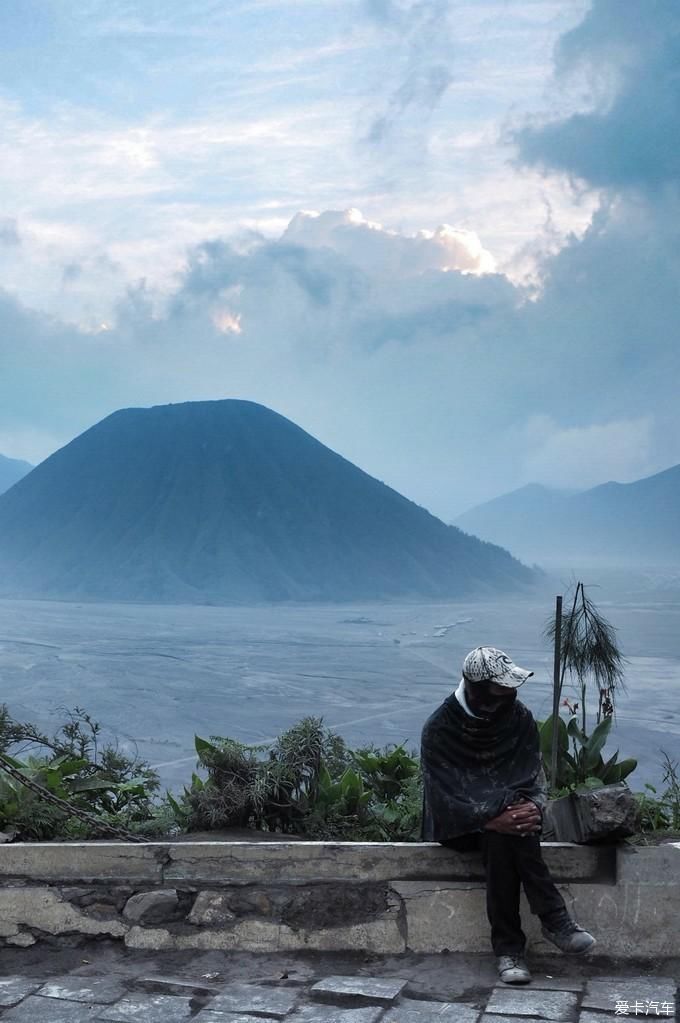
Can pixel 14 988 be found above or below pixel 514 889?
below

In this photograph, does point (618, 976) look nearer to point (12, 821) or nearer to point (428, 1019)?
point (428, 1019)

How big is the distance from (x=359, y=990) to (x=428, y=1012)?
1.08 feet

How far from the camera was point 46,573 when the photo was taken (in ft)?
348

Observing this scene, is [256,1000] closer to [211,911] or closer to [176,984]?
[176,984]

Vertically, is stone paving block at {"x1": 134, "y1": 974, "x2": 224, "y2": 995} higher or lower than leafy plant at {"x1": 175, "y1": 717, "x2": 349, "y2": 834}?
lower

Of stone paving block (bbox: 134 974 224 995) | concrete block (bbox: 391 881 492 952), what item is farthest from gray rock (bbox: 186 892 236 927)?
concrete block (bbox: 391 881 492 952)

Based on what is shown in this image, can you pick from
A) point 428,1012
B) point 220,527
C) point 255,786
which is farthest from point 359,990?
point 220,527

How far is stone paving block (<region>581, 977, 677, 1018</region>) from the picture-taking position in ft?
12.1

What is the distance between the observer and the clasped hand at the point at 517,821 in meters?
4.15

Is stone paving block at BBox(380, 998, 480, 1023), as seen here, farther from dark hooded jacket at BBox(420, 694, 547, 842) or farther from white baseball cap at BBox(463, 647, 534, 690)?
white baseball cap at BBox(463, 647, 534, 690)

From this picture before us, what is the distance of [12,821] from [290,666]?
59.5m

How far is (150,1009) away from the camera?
3773mm

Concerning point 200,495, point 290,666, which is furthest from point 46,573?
point 290,666

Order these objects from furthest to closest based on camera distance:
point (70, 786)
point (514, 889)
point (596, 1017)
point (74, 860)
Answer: point (70, 786)
point (74, 860)
point (514, 889)
point (596, 1017)
